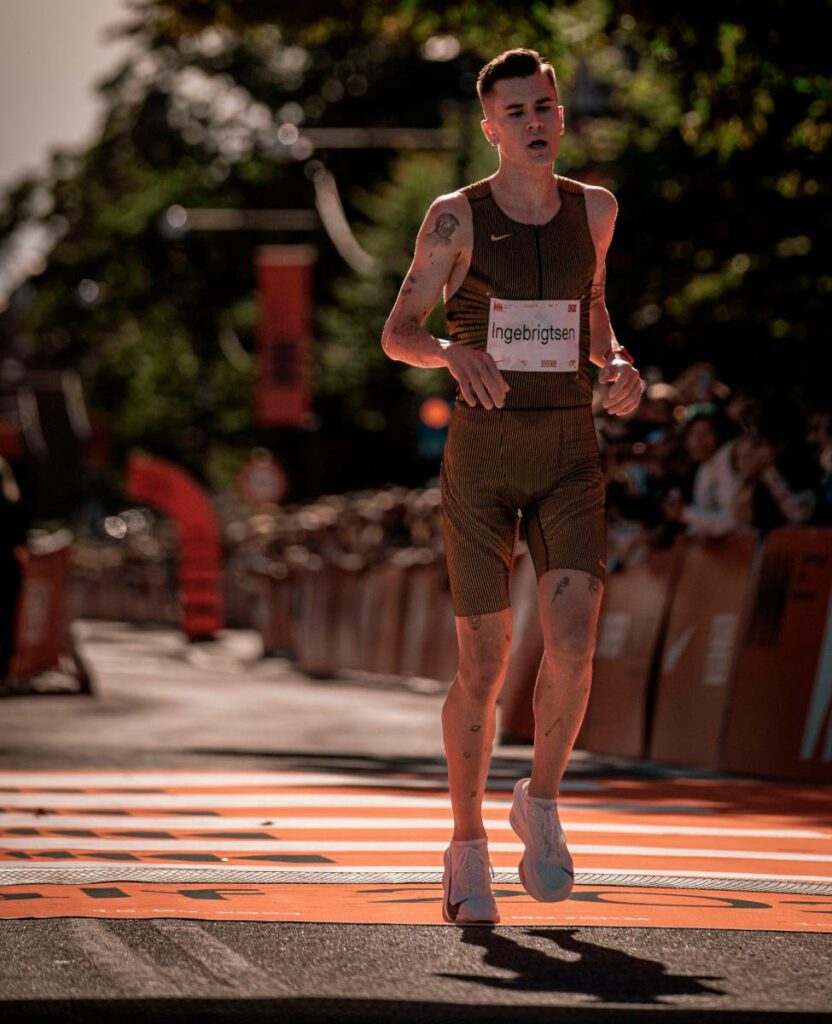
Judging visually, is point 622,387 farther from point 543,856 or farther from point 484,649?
point 543,856

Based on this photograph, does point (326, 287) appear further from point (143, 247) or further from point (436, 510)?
point (436, 510)

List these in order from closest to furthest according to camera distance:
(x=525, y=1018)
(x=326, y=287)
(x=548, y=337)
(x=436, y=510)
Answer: (x=525, y=1018) < (x=548, y=337) < (x=436, y=510) < (x=326, y=287)

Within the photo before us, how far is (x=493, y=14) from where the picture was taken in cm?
1745

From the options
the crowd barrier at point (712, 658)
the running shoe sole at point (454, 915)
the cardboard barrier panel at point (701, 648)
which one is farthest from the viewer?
the cardboard barrier panel at point (701, 648)

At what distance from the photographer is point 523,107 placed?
585 cm

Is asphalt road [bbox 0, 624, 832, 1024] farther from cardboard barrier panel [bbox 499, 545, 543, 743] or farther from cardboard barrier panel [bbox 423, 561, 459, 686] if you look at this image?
cardboard barrier panel [bbox 423, 561, 459, 686]

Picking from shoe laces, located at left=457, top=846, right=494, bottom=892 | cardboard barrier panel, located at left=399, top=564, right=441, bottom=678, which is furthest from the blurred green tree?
shoe laces, located at left=457, top=846, right=494, bottom=892

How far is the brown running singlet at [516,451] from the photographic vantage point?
19.1 ft

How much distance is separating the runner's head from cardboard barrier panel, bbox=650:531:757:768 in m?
6.09

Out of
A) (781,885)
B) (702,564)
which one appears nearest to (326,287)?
(702,564)

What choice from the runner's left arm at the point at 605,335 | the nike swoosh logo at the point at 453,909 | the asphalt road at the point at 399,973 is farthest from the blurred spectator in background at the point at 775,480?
the asphalt road at the point at 399,973

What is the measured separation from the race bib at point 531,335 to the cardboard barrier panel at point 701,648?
19.8ft

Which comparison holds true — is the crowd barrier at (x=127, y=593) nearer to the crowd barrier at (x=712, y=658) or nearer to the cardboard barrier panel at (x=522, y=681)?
the cardboard barrier panel at (x=522, y=681)

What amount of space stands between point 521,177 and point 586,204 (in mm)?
206
